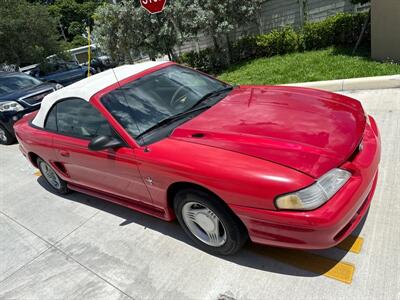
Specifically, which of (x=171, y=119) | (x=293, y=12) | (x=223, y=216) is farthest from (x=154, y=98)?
(x=293, y=12)

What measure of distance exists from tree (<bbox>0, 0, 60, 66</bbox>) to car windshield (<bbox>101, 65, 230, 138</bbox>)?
16.1 m

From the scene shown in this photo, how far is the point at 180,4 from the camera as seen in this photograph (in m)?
10.5

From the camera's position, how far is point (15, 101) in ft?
25.5

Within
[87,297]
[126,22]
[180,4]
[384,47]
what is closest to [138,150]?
[87,297]

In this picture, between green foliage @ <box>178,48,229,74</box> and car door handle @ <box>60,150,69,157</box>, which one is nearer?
car door handle @ <box>60,150,69,157</box>

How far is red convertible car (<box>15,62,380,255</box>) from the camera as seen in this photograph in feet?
7.86

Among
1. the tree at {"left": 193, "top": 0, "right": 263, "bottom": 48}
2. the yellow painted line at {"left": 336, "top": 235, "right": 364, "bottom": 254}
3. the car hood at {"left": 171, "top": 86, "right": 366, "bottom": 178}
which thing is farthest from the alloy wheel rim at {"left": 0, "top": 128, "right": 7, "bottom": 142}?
the yellow painted line at {"left": 336, "top": 235, "right": 364, "bottom": 254}

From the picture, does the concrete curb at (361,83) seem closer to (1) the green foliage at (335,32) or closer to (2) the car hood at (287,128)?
(2) the car hood at (287,128)

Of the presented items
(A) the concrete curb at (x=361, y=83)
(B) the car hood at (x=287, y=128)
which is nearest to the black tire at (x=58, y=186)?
(B) the car hood at (x=287, y=128)

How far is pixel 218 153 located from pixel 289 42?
331 inches

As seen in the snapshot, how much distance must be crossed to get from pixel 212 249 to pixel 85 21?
67728 mm

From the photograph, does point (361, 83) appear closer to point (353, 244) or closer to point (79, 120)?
point (353, 244)

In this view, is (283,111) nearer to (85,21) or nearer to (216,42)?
(216,42)

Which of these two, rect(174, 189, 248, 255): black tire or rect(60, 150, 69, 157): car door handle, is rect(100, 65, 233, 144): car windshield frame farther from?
rect(60, 150, 69, 157): car door handle
